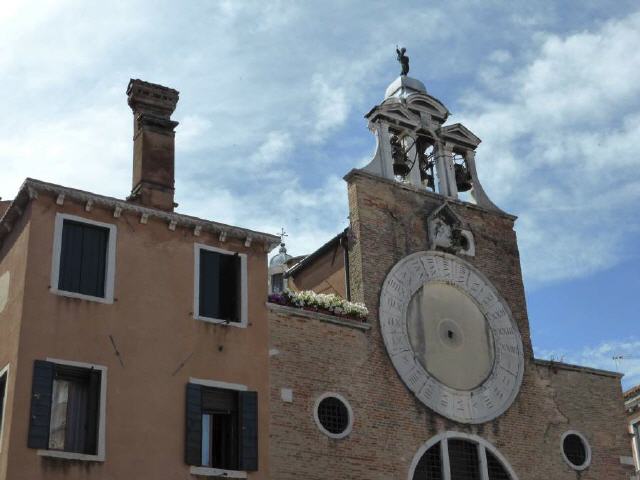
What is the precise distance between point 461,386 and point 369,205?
14.1ft

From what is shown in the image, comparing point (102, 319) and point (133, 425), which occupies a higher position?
point (102, 319)

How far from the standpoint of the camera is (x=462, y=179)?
25.1 metres

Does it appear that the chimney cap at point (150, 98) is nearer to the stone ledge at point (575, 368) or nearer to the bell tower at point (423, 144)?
the bell tower at point (423, 144)

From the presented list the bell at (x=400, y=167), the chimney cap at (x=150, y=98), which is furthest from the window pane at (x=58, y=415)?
the bell at (x=400, y=167)

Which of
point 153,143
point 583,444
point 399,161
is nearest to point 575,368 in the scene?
point 583,444

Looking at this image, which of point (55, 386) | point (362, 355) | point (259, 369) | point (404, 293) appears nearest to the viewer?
point (55, 386)

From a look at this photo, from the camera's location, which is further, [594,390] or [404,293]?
[594,390]

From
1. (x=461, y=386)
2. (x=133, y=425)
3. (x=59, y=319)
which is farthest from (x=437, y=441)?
(x=59, y=319)

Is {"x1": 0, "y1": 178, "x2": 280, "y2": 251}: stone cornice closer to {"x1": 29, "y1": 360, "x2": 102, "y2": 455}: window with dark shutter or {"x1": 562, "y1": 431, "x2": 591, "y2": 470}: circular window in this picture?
{"x1": 29, "y1": 360, "x2": 102, "y2": 455}: window with dark shutter

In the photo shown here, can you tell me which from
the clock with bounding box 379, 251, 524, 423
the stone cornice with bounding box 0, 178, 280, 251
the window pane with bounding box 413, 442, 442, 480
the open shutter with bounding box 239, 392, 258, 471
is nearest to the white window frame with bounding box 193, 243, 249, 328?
the stone cornice with bounding box 0, 178, 280, 251

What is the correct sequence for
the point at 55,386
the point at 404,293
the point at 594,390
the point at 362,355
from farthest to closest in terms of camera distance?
1. the point at 594,390
2. the point at 404,293
3. the point at 362,355
4. the point at 55,386

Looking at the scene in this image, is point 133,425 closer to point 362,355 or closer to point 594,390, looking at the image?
point 362,355

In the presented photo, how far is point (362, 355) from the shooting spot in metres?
20.5

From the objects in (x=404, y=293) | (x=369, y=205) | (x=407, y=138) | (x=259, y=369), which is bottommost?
(x=259, y=369)
